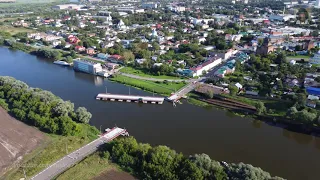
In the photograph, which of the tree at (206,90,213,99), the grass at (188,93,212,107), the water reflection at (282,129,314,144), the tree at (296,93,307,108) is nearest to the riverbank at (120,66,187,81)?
the grass at (188,93,212,107)

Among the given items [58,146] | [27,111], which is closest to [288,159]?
[58,146]

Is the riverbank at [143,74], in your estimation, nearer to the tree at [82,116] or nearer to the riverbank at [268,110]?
the riverbank at [268,110]

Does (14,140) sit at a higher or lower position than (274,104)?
lower

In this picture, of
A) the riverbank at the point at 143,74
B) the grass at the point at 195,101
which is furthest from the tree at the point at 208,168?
the riverbank at the point at 143,74

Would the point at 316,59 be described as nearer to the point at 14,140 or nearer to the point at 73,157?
the point at 73,157

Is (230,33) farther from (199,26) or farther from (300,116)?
(300,116)

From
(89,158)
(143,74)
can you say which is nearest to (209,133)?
(89,158)
